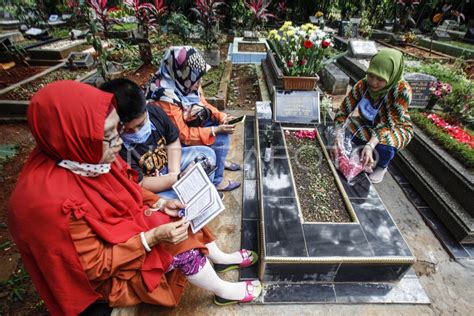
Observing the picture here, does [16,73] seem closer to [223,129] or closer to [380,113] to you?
[223,129]

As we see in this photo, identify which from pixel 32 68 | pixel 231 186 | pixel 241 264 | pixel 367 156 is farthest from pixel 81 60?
pixel 367 156

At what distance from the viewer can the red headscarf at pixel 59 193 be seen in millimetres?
972

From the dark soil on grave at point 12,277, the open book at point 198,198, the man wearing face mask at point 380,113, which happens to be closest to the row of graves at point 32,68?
Result: the dark soil on grave at point 12,277

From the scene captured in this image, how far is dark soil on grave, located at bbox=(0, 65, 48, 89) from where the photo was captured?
4.89 meters

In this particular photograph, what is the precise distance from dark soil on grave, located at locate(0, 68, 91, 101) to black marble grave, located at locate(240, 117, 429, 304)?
4848 mm

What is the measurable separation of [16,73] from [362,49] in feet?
27.5

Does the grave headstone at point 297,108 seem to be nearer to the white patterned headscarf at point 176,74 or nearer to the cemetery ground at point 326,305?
the cemetery ground at point 326,305

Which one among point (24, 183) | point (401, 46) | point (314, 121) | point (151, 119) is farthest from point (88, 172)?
point (401, 46)

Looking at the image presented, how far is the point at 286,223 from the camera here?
2.09 metres

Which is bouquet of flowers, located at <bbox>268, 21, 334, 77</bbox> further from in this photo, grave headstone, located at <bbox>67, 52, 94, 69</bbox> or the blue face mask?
grave headstone, located at <bbox>67, 52, 94, 69</bbox>

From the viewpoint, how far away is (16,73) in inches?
212

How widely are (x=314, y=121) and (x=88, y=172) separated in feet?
10.3

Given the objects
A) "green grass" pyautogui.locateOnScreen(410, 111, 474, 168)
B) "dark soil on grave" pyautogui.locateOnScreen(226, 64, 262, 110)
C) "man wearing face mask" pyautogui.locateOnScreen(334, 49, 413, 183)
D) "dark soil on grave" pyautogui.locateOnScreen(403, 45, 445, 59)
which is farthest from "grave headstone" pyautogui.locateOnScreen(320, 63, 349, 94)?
"dark soil on grave" pyautogui.locateOnScreen(403, 45, 445, 59)

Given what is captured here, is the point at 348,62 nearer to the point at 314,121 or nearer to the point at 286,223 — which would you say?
the point at 314,121
